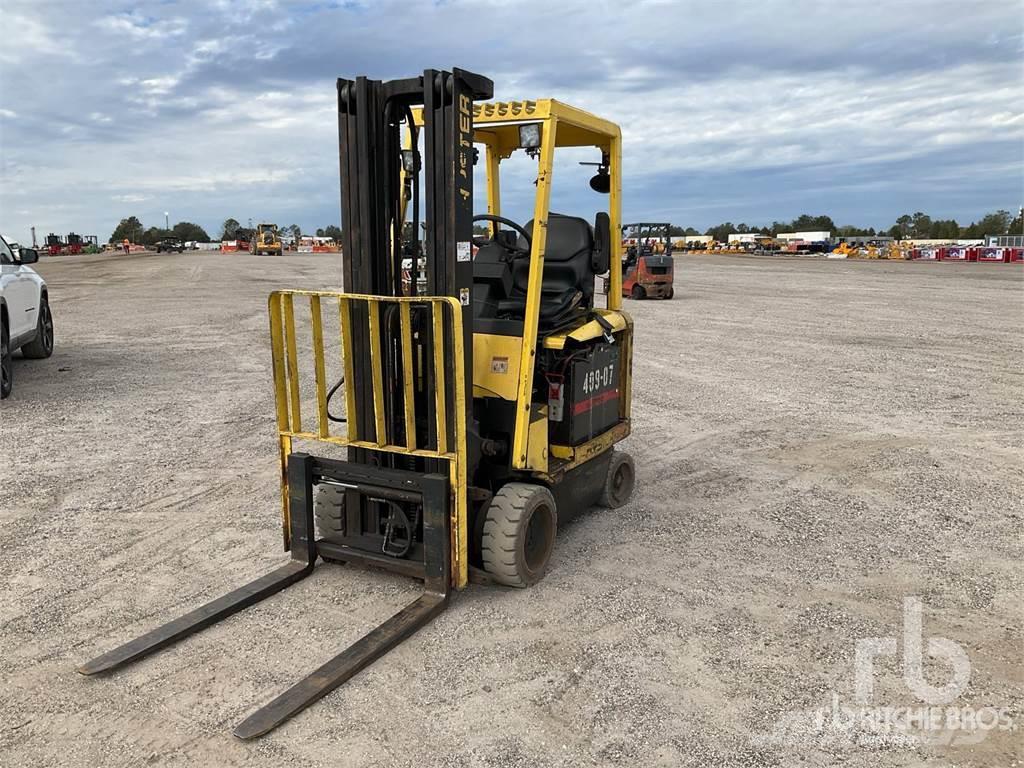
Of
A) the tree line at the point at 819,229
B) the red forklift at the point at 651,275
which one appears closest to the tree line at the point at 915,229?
the tree line at the point at 819,229

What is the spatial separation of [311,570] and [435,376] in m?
1.52

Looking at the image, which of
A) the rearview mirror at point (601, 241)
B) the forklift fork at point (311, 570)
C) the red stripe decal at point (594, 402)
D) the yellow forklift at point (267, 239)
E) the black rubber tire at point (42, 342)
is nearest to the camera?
the forklift fork at point (311, 570)

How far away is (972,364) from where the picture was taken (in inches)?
500

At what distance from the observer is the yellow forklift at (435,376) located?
14.0ft

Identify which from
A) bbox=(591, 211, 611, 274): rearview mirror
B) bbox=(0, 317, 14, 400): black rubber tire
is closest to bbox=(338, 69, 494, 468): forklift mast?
bbox=(591, 211, 611, 274): rearview mirror

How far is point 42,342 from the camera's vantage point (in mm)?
12234

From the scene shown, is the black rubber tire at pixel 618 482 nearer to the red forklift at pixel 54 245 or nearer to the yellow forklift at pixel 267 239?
the yellow forklift at pixel 267 239

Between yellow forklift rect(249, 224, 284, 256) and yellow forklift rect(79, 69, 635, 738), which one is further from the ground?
yellow forklift rect(249, 224, 284, 256)

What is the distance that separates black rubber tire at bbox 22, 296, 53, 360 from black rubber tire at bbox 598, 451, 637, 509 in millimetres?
9764

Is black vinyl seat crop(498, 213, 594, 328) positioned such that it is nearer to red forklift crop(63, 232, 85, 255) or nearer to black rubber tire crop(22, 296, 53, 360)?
black rubber tire crop(22, 296, 53, 360)

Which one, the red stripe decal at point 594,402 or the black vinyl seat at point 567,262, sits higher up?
the black vinyl seat at point 567,262

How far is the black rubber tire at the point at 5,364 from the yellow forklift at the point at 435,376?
21.3ft

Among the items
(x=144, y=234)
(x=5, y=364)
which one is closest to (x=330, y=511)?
(x=5, y=364)

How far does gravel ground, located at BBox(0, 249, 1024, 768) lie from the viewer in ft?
11.0
